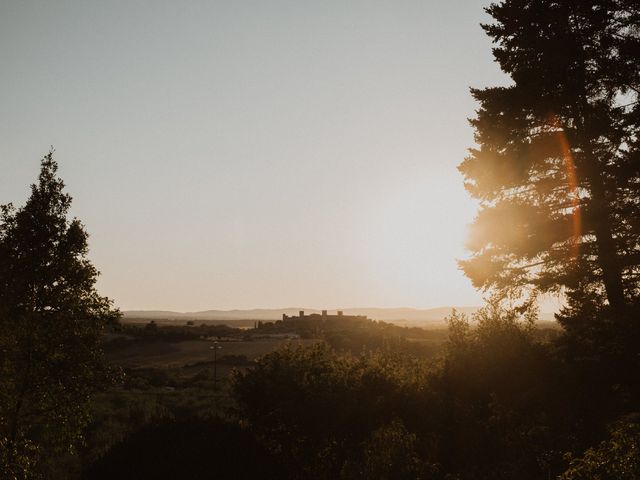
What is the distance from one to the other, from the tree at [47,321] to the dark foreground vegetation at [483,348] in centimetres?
7

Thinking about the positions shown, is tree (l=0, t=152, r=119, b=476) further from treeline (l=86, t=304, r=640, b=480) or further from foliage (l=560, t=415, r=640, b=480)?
foliage (l=560, t=415, r=640, b=480)

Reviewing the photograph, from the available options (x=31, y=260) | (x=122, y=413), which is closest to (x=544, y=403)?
(x=31, y=260)

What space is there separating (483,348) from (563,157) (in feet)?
25.0

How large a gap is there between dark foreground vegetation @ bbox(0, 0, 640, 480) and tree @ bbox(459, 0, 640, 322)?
6 centimetres

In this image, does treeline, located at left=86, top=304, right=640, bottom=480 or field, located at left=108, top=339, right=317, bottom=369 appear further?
field, located at left=108, top=339, right=317, bottom=369

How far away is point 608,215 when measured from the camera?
15.7m

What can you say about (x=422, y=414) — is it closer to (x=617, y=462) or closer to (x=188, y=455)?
(x=188, y=455)

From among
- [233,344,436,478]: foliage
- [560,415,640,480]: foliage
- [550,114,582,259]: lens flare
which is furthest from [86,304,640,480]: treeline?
[560,415,640,480]: foliage

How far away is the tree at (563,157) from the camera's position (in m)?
15.5

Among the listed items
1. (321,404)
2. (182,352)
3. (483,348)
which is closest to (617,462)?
(321,404)

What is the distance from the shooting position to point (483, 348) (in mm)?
16562

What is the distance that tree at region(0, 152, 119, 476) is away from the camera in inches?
614

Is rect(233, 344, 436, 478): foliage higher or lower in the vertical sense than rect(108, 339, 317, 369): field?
higher

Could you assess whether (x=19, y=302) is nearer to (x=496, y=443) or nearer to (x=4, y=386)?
(x=4, y=386)
